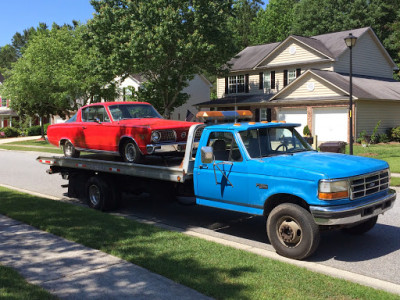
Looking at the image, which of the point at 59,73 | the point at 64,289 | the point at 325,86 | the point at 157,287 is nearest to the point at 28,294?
the point at 64,289

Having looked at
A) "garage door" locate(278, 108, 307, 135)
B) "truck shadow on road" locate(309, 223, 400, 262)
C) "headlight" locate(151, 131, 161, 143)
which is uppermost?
"garage door" locate(278, 108, 307, 135)

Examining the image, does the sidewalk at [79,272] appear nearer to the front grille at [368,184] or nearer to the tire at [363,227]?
the front grille at [368,184]

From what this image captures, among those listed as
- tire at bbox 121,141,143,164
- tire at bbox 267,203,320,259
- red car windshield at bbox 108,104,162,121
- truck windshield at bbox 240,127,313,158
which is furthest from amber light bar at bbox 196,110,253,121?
tire at bbox 267,203,320,259

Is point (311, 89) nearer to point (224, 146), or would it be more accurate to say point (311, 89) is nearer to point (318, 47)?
point (318, 47)

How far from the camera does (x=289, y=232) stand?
591cm

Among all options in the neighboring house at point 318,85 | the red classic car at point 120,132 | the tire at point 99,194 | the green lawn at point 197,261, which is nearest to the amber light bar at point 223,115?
the red classic car at point 120,132

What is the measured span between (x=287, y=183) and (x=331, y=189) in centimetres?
60

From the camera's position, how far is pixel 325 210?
5.49 meters

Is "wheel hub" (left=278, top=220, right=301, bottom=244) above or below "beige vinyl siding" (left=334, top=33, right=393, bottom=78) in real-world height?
below

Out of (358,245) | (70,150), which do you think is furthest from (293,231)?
(70,150)

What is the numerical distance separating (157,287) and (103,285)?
638 mm

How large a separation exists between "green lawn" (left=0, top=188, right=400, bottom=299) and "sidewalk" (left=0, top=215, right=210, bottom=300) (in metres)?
0.19

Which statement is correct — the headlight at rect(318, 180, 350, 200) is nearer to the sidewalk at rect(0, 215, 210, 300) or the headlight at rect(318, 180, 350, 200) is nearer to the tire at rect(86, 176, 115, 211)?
the sidewalk at rect(0, 215, 210, 300)

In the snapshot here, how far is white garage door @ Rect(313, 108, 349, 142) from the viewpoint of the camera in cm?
2670
